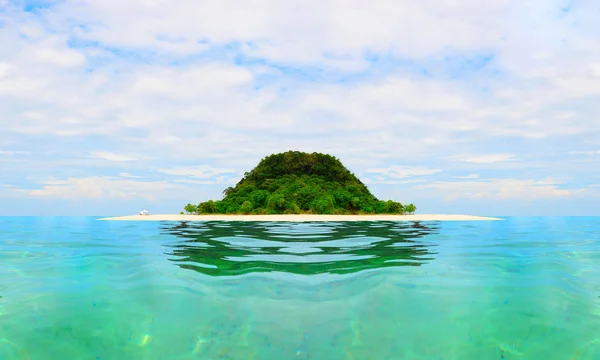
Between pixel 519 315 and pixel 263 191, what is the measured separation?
2179 inches

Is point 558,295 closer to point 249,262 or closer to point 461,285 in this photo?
point 461,285

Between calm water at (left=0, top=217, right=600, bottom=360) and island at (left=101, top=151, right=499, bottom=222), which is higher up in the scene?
island at (left=101, top=151, right=499, bottom=222)

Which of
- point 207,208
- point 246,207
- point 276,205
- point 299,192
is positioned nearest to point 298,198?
point 299,192

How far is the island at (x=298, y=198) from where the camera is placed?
47.9m

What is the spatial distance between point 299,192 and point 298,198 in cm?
167

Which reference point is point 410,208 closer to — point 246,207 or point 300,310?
point 246,207

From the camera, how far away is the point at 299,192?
5603 centimetres

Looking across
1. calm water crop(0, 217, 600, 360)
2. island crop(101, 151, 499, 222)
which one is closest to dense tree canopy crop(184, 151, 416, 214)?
island crop(101, 151, 499, 222)

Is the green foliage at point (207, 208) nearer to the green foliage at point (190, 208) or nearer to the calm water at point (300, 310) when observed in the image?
the green foliage at point (190, 208)

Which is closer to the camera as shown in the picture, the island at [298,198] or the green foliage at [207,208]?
the island at [298,198]

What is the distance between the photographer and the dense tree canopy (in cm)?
5312

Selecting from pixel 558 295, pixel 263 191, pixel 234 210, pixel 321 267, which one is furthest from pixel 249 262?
pixel 263 191

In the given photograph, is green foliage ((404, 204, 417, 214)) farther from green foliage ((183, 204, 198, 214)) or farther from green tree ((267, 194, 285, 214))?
green foliage ((183, 204, 198, 214))

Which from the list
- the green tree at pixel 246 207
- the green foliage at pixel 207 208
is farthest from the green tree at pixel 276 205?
the green foliage at pixel 207 208
